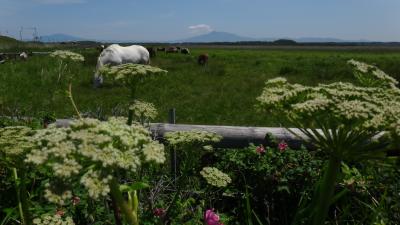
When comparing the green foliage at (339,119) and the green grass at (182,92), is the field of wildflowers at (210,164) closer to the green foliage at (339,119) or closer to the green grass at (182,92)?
the green foliage at (339,119)

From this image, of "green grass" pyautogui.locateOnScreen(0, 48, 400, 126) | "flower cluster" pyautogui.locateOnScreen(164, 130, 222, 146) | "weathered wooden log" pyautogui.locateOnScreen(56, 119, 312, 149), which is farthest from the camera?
"green grass" pyautogui.locateOnScreen(0, 48, 400, 126)

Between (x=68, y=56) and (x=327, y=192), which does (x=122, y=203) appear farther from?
(x=68, y=56)

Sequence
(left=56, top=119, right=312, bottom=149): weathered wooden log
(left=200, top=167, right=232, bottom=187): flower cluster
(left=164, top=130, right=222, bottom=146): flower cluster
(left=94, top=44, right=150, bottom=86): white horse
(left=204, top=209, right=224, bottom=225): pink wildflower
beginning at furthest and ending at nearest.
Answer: (left=94, top=44, right=150, bottom=86): white horse < (left=56, top=119, right=312, bottom=149): weathered wooden log < (left=204, top=209, right=224, bottom=225): pink wildflower < (left=200, top=167, right=232, bottom=187): flower cluster < (left=164, top=130, right=222, bottom=146): flower cluster

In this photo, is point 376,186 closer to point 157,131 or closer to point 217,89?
point 157,131

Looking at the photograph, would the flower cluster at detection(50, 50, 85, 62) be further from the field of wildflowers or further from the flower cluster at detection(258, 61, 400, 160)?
the flower cluster at detection(258, 61, 400, 160)

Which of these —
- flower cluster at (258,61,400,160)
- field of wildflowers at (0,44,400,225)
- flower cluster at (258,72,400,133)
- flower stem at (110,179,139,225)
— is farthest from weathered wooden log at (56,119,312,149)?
flower stem at (110,179,139,225)

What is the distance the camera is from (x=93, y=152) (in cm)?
181

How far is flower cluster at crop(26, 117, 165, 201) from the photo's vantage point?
5.90 feet

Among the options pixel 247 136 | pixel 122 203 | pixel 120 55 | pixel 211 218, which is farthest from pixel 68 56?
pixel 120 55

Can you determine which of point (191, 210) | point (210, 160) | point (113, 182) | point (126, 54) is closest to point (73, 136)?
point (113, 182)

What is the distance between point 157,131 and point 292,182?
2.34m

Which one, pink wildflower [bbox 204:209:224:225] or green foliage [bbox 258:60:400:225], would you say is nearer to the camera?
green foliage [bbox 258:60:400:225]

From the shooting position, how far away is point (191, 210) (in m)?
5.31

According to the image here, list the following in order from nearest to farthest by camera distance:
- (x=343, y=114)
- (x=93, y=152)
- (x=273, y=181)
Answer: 1. (x=93, y=152)
2. (x=343, y=114)
3. (x=273, y=181)
